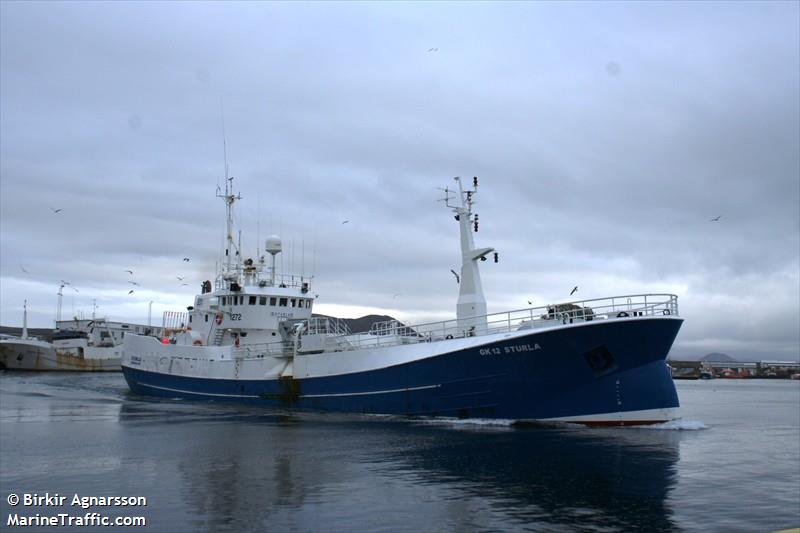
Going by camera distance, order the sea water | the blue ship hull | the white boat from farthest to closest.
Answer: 1. the white boat
2. the blue ship hull
3. the sea water

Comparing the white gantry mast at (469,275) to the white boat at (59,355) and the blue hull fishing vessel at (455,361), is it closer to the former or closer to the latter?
the blue hull fishing vessel at (455,361)

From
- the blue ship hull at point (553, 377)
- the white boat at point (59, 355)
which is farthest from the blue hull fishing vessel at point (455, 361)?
the white boat at point (59, 355)

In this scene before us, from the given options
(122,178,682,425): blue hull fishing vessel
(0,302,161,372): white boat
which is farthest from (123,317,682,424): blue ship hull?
(0,302,161,372): white boat

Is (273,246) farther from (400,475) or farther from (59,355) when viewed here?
(59,355)

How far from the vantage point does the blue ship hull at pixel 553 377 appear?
20953 millimetres

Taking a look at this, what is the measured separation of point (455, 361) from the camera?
906 inches

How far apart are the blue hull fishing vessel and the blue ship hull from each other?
1.4 inches

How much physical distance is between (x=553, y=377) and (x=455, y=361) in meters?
3.33

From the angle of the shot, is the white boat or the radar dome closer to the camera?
the radar dome

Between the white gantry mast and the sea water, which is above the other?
the white gantry mast

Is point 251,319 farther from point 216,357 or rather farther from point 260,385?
point 260,385

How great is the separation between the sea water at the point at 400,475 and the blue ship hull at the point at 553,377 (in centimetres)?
74

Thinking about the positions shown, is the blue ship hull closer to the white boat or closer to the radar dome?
the radar dome

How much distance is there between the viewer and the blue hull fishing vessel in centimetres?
2123
